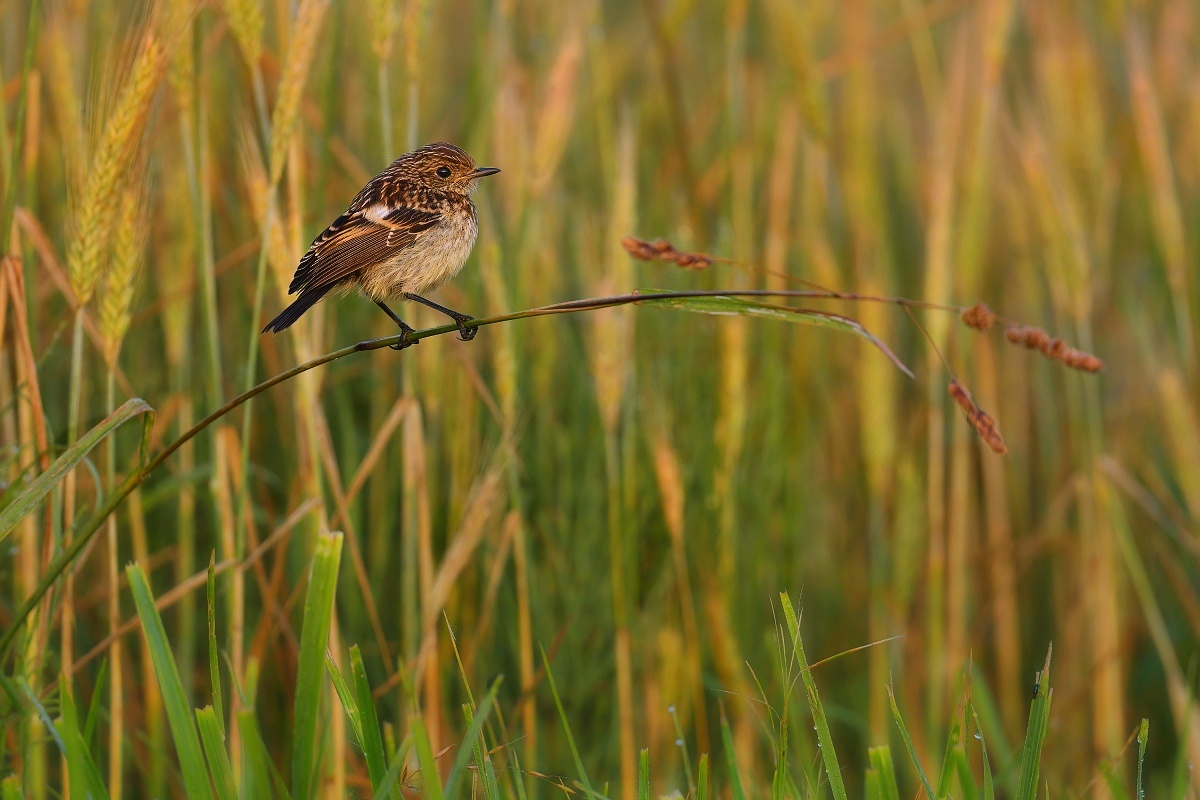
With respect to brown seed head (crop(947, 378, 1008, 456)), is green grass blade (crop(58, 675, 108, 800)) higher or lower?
lower

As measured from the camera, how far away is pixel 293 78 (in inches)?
72.1

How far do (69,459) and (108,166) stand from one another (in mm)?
517

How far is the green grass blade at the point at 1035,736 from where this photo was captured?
4.66 feet

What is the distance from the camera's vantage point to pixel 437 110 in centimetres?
397

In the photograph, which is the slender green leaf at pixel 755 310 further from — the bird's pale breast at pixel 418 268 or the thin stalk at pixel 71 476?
the thin stalk at pixel 71 476

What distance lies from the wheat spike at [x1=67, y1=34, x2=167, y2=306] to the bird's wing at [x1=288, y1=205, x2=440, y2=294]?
0.92 feet

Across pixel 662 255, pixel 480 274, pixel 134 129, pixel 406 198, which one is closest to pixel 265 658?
pixel 480 274

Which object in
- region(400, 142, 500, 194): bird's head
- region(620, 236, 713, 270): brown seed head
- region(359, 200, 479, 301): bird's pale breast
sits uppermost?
region(400, 142, 500, 194): bird's head

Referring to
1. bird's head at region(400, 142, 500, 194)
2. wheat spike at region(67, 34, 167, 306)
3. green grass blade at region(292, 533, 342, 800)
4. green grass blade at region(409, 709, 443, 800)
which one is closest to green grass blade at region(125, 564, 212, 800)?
green grass blade at region(292, 533, 342, 800)

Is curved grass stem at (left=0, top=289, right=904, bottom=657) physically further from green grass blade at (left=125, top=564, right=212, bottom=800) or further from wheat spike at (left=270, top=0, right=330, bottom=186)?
wheat spike at (left=270, top=0, right=330, bottom=186)

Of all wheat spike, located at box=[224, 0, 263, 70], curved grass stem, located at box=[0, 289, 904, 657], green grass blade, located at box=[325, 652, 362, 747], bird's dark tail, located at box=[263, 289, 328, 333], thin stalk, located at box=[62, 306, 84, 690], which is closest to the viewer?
curved grass stem, located at box=[0, 289, 904, 657]

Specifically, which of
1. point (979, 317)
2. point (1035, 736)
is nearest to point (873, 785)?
point (1035, 736)

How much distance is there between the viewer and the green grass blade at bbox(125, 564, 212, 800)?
1.36 metres

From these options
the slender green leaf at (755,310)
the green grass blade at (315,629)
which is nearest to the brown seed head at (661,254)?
the slender green leaf at (755,310)
